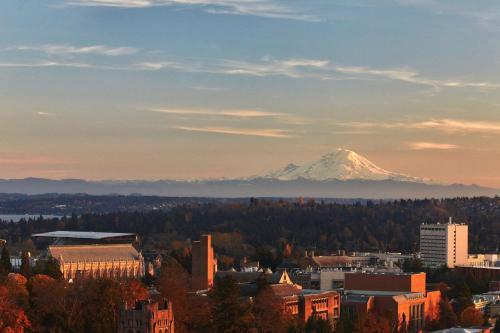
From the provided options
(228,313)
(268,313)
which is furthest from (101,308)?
(268,313)

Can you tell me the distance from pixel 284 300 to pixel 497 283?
190ft

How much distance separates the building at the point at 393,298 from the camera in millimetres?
134125

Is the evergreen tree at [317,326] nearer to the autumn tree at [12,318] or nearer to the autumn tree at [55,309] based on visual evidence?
the autumn tree at [55,309]

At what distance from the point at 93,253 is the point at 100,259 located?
98.0 inches

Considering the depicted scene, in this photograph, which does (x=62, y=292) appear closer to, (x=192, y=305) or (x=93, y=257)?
(x=192, y=305)

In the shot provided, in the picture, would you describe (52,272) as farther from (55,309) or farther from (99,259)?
(99,259)

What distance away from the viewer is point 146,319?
102938 mm

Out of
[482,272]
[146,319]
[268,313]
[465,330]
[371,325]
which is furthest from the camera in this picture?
[482,272]

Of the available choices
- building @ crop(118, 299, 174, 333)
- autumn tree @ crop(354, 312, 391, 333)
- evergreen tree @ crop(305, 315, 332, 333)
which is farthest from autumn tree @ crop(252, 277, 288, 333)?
building @ crop(118, 299, 174, 333)

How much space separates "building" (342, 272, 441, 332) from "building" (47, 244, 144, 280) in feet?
115

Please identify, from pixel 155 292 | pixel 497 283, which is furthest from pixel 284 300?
pixel 497 283

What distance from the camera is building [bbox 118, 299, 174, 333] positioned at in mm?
102812

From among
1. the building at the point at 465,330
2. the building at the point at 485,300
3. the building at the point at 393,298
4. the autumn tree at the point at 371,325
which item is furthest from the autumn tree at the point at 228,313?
the building at the point at 485,300

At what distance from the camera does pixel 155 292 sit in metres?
119
